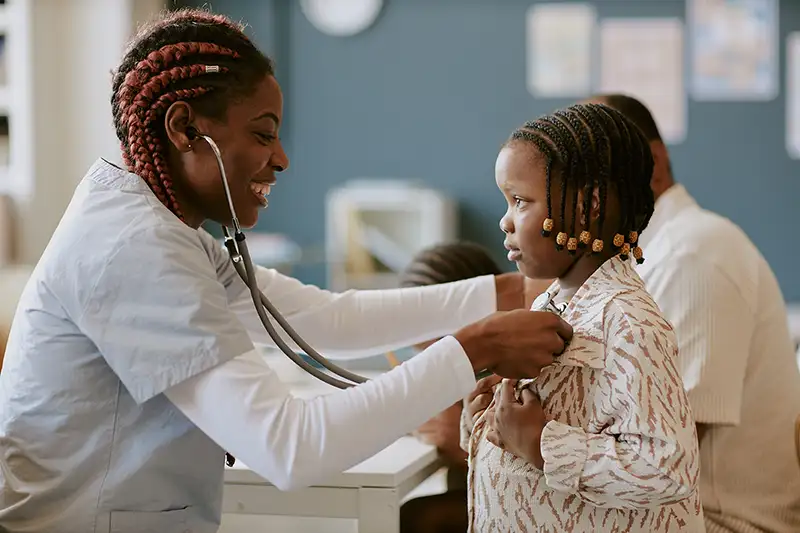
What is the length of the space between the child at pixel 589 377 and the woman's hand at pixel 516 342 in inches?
1.3

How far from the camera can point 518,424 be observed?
1234mm

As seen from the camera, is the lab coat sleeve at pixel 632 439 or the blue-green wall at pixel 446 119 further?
the blue-green wall at pixel 446 119

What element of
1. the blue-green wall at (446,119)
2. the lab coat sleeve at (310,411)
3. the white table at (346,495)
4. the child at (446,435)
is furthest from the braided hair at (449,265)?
the blue-green wall at (446,119)

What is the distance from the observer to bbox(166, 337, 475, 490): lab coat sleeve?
117 centimetres

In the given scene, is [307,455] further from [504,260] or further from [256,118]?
[504,260]

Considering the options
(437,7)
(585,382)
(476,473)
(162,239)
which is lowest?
(476,473)

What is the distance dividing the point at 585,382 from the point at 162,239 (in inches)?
21.0

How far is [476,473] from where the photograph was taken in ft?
4.46

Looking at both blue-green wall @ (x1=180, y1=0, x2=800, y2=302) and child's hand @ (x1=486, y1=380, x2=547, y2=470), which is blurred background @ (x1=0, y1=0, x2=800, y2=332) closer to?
blue-green wall @ (x1=180, y1=0, x2=800, y2=302)

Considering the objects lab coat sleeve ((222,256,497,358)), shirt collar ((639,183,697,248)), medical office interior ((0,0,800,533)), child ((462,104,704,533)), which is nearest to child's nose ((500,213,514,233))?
child ((462,104,704,533))

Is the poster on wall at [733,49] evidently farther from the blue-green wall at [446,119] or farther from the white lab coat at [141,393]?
the white lab coat at [141,393]

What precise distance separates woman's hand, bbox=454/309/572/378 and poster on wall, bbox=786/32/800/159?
457 centimetres

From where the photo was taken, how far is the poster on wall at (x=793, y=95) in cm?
536

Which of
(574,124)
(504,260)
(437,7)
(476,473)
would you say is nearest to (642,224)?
(574,124)
